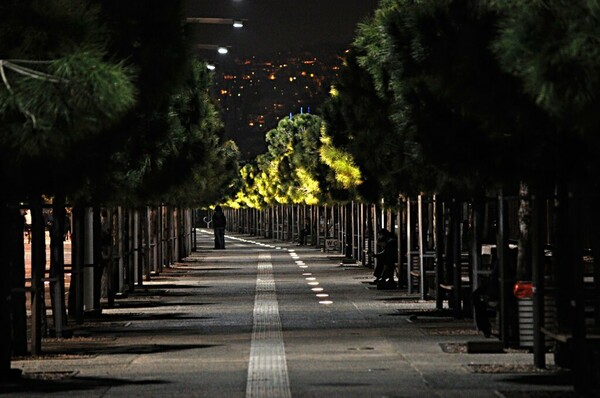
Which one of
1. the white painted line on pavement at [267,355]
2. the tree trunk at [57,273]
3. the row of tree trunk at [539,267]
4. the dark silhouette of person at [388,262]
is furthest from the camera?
the dark silhouette of person at [388,262]

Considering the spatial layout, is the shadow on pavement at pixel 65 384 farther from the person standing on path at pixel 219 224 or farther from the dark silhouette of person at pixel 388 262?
the person standing on path at pixel 219 224

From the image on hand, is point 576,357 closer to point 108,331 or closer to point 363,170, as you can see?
point 108,331

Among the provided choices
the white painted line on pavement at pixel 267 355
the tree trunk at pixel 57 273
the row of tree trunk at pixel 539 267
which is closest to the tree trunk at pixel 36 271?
the tree trunk at pixel 57 273

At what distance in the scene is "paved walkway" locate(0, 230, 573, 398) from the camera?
19125 mm

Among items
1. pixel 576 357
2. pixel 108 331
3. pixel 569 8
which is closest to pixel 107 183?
pixel 108 331

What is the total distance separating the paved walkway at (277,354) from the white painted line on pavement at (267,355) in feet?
0.06

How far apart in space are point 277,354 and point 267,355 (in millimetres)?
185

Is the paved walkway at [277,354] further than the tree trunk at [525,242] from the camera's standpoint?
No

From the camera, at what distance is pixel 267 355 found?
76.9 ft

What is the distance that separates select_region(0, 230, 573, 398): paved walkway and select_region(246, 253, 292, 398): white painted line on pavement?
0.8 inches

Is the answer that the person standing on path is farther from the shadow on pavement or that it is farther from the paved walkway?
the shadow on pavement

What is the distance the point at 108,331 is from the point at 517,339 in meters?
8.05

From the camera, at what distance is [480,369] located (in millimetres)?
21000

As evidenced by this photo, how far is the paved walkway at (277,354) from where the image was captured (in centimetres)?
1912
